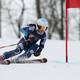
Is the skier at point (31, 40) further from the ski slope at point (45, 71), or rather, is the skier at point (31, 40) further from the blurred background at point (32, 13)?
the blurred background at point (32, 13)

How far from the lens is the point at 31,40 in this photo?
4.64 m

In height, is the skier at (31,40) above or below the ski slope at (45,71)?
above

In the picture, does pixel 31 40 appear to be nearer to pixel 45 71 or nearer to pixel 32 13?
pixel 45 71

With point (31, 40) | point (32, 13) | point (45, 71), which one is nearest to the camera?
point (45, 71)

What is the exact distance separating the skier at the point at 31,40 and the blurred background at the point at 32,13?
44.5ft

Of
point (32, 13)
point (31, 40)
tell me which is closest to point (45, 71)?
point (31, 40)

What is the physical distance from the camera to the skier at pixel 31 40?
4.61 m

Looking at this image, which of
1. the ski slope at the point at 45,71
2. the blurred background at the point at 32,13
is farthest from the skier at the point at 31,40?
the blurred background at the point at 32,13

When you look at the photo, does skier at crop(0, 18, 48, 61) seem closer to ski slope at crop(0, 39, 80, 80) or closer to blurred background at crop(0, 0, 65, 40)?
ski slope at crop(0, 39, 80, 80)

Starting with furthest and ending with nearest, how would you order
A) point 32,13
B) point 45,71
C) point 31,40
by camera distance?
point 32,13
point 31,40
point 45,71

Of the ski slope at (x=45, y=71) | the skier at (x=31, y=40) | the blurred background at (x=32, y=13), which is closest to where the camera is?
the ski slope at (x=45, y=71)

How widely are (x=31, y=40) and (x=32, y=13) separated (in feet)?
49.6

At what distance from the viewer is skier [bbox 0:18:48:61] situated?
4.61 m

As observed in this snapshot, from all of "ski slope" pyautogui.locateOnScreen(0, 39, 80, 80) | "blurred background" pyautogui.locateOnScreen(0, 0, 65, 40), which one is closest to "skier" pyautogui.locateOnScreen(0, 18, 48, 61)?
"ski slope" pyautogui.locateOnScreen(0, 39, 80, 80)
